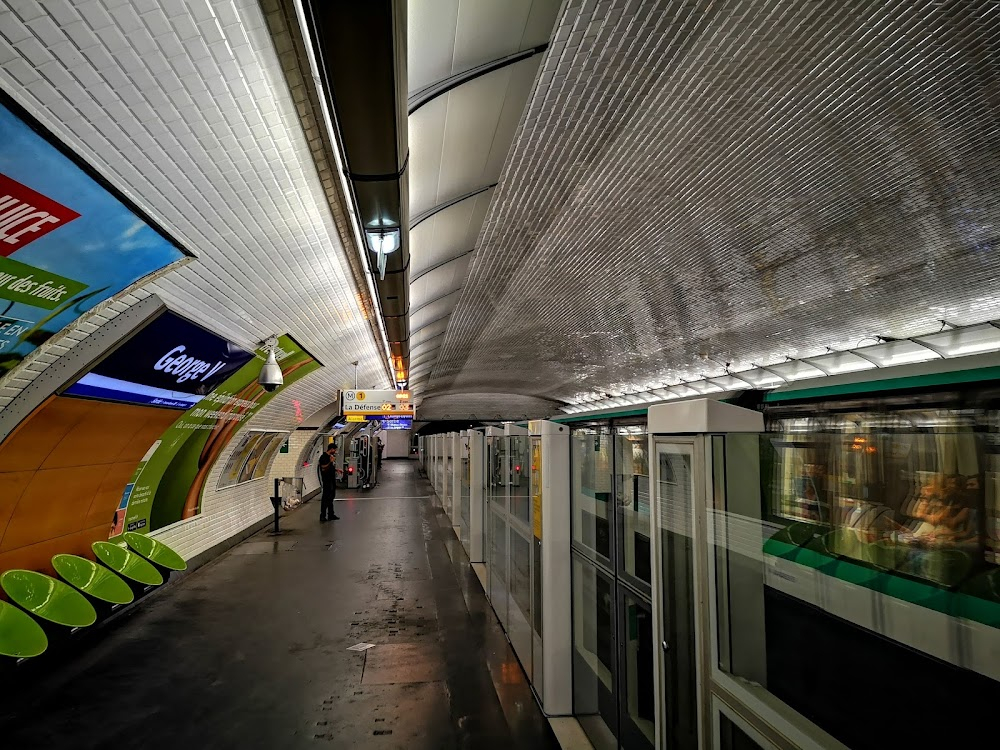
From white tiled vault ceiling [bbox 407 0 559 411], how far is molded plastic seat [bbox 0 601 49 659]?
Answer: 444 cm

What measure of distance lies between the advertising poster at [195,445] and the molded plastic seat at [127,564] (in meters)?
0.44

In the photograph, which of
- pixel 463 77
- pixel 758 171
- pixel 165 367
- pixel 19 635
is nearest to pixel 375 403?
pixel 165 367

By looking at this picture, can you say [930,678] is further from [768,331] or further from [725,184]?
[768,331]

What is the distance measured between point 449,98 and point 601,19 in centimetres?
111

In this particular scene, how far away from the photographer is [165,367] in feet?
17.4

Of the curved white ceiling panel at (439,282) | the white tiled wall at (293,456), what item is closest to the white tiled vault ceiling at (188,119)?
the curved white ceiling panel at (439,282)

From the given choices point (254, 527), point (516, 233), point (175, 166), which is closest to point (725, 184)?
point (516, 233)

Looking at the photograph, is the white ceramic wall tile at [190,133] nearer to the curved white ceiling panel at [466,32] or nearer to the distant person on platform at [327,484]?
the curved white ceiling panel at [466,32]

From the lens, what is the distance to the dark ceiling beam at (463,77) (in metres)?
3.39

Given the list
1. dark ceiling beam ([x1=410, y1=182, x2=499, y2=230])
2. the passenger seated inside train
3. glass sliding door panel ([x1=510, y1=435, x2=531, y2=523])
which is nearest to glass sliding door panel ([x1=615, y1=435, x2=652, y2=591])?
the passenger seated inside train

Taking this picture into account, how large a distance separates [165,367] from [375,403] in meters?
6.69

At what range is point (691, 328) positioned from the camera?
1048cm

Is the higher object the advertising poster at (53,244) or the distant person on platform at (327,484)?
the advertising poster at (53,244)

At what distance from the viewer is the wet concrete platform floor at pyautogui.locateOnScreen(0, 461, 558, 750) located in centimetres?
383
